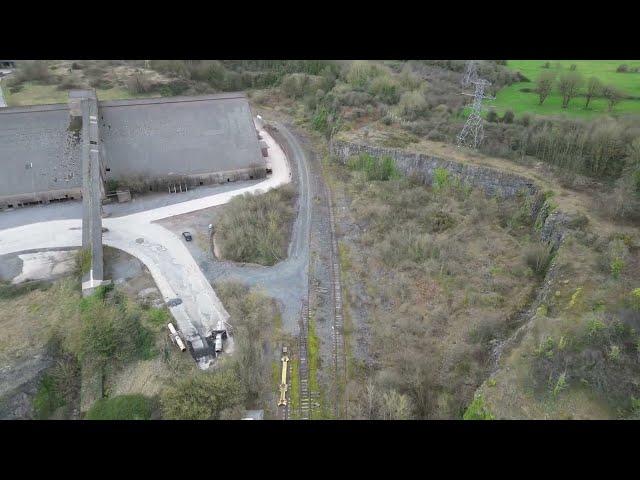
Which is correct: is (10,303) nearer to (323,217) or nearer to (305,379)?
(305,379)

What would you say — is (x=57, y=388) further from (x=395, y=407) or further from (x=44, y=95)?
(x=44, y=95)

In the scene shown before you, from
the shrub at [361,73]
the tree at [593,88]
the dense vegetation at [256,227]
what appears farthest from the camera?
the shrub at [361,73]

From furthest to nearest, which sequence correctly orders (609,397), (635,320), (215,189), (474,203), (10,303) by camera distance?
(215,189) → (474,203) → (10,303) → (635,320) → (609,397)

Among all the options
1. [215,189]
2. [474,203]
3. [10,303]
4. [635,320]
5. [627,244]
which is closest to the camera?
[635,320]

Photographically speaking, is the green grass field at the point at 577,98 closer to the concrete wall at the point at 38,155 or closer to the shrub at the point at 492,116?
the shrub at the point at 492,116

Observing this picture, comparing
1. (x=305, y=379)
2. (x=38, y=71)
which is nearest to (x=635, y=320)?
(x=305, y=379)

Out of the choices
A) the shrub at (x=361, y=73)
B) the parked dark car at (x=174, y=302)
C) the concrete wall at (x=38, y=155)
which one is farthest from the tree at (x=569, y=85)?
the concrete wall at (x=38, y=155)

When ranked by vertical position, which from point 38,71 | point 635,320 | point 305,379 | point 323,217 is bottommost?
point 305,379

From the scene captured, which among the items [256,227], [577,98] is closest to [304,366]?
[256,227]
